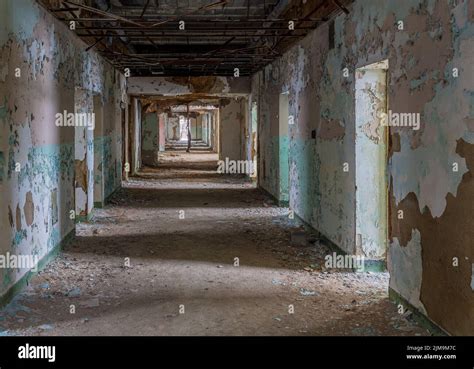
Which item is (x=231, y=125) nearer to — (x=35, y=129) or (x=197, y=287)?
(x=35, y=129)

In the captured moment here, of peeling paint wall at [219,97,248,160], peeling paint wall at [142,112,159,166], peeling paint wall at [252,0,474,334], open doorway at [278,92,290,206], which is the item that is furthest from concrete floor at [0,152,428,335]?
peeling paint wall at [142,112,159,166]

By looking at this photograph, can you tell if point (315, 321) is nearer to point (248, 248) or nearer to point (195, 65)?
point (248, 248)

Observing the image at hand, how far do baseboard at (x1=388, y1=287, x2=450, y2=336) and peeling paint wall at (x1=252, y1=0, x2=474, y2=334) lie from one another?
4 cm

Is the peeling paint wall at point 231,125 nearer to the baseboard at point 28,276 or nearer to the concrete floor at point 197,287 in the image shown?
the concrete floor at point 197,287

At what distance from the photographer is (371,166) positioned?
6090 millimetres

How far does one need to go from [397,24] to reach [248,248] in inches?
144

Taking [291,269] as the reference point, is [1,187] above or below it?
above

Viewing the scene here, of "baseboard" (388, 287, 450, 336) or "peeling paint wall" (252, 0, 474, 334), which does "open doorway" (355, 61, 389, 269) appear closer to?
"peeling paint wall" (252, 0, 474, 334)

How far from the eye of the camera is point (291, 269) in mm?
6379

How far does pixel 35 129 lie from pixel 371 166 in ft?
11.6

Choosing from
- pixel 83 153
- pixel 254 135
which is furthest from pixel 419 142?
pixel 254 135

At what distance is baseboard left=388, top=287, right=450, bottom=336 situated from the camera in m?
4.04

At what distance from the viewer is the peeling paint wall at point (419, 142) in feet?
11.9
